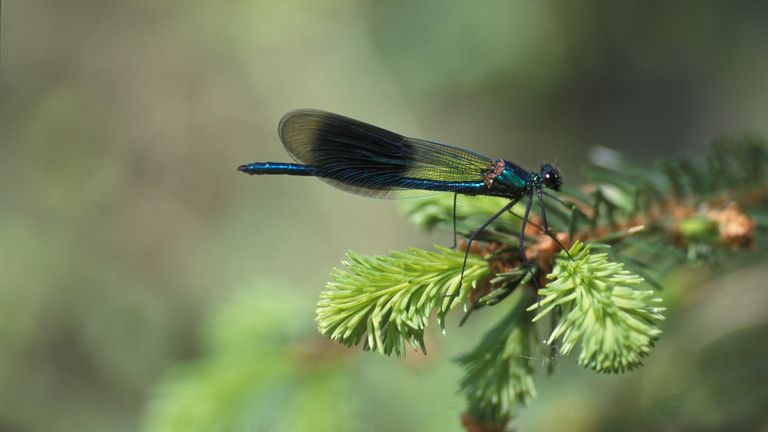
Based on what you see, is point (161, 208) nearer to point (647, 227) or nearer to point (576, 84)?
point (576, 84)

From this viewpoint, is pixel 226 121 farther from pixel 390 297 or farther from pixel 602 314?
pixel 602 314

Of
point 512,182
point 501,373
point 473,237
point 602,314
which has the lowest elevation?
point 501,373

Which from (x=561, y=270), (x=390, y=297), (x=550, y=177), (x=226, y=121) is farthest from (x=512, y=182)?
(x=226, y=121)

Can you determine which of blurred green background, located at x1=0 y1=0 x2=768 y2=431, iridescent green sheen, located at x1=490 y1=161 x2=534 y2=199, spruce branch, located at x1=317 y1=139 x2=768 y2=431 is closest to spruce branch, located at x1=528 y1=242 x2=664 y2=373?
spruce branch, located at x1=317 y1=139 x2=768 y2=431

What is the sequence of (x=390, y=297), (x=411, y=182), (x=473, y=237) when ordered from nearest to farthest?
(x=390, y=297), (x=473, y=237), (x=411, y=182)

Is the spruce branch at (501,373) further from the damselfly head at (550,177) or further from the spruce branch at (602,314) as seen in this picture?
the damselfly head at (550,177)

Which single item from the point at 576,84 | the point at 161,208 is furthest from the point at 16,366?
the point at 576,84

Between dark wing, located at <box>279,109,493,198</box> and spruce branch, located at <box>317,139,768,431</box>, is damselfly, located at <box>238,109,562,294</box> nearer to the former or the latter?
dark wing, located at <box>279,109,493,198</box>
